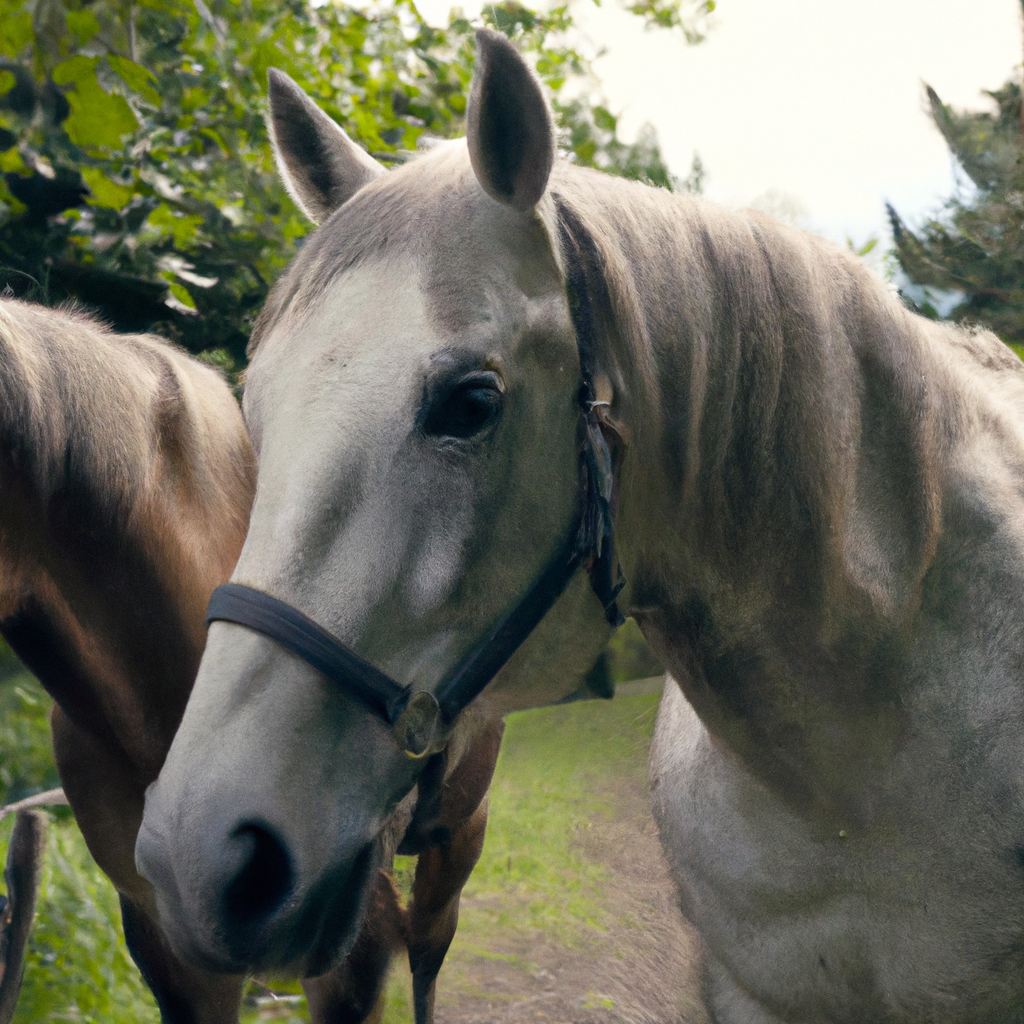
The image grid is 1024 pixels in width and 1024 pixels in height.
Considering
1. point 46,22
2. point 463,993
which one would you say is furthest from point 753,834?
point 46,22

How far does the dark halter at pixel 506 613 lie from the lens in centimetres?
93

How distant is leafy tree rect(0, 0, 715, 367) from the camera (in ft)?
10.6

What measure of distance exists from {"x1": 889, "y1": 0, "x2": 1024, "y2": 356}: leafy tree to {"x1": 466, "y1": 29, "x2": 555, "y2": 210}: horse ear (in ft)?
15.8

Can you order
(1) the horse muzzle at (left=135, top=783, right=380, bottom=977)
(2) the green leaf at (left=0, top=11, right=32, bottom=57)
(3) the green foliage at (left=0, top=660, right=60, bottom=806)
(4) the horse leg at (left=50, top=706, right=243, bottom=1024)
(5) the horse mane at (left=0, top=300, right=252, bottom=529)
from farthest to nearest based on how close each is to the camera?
(3) the green foliage at (left=0, top=660, right=60, bottom=806) → (2) the green leaf at (left=0, top=11, right=32, bottom=57) → (4) the horse leg at (left=50, top=706, right=243, bottom=1024) → (5) the horse mane at (left=0, top=300, right=252, bottom=529) → (1) the horse muzzle at (left=135, top=783, right=380, bottom=977)

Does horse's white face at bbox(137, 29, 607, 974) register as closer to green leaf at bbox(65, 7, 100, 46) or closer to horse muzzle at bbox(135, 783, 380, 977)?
horse muzzle at bbox(135, 783, 380, 977)

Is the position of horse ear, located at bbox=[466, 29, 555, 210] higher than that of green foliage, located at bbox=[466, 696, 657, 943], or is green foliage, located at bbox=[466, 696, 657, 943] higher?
horse ear, located at bbox=[466, 29, 555, 210]

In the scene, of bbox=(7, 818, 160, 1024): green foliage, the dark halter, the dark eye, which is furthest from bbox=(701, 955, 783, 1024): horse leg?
bbox=(7, 818, 160, 1024): green foliage

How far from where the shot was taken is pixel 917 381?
4.64 ft

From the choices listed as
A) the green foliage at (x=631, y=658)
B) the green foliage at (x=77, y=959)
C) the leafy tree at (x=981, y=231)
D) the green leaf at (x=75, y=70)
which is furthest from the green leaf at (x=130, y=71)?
the green foliage at (x=631, y=658)

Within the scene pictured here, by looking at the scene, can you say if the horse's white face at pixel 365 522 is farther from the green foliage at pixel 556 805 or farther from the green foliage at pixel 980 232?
the green foliage at pixel 980 232

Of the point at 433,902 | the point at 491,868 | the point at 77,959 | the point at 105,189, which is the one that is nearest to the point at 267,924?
the point at 433,902

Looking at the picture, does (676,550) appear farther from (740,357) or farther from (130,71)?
(130,71)

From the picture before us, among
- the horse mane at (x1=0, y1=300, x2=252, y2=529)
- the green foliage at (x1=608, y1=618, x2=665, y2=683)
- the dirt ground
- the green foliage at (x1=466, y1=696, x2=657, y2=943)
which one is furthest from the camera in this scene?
the green foliage at (x1=608, y1=618, x2=665, y2=683)

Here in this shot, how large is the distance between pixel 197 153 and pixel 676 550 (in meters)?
3.39
